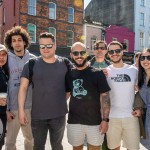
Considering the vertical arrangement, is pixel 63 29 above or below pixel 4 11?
below

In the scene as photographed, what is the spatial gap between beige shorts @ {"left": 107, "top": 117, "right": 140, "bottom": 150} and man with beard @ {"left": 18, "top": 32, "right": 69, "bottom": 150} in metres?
0.81

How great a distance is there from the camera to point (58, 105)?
4.27m

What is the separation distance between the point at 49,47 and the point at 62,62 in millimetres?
324

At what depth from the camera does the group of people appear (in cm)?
420

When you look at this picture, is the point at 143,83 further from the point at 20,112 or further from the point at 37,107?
the point at 20,112

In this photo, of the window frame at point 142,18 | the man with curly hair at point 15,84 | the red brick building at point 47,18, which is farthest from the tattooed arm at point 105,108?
the window frame at point 142,18

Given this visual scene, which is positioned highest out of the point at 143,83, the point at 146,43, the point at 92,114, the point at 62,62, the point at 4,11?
the point at 4,11

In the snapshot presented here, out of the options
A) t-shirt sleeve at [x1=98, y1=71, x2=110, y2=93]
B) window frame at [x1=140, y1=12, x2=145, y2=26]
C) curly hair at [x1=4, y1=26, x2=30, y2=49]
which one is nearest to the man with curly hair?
curly hair at [x1=4, y1=26, x2=30, y2=49]

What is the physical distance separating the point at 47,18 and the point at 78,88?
2243cm

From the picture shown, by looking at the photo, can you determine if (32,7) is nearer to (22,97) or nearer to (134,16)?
(134,16)

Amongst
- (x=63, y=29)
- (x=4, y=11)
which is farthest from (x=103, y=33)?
(x=4, y=11)

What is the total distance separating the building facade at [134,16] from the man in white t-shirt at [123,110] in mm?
30224

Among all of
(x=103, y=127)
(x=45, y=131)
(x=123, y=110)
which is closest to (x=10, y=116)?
(x=45, y=131)

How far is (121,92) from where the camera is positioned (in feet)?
14.2
